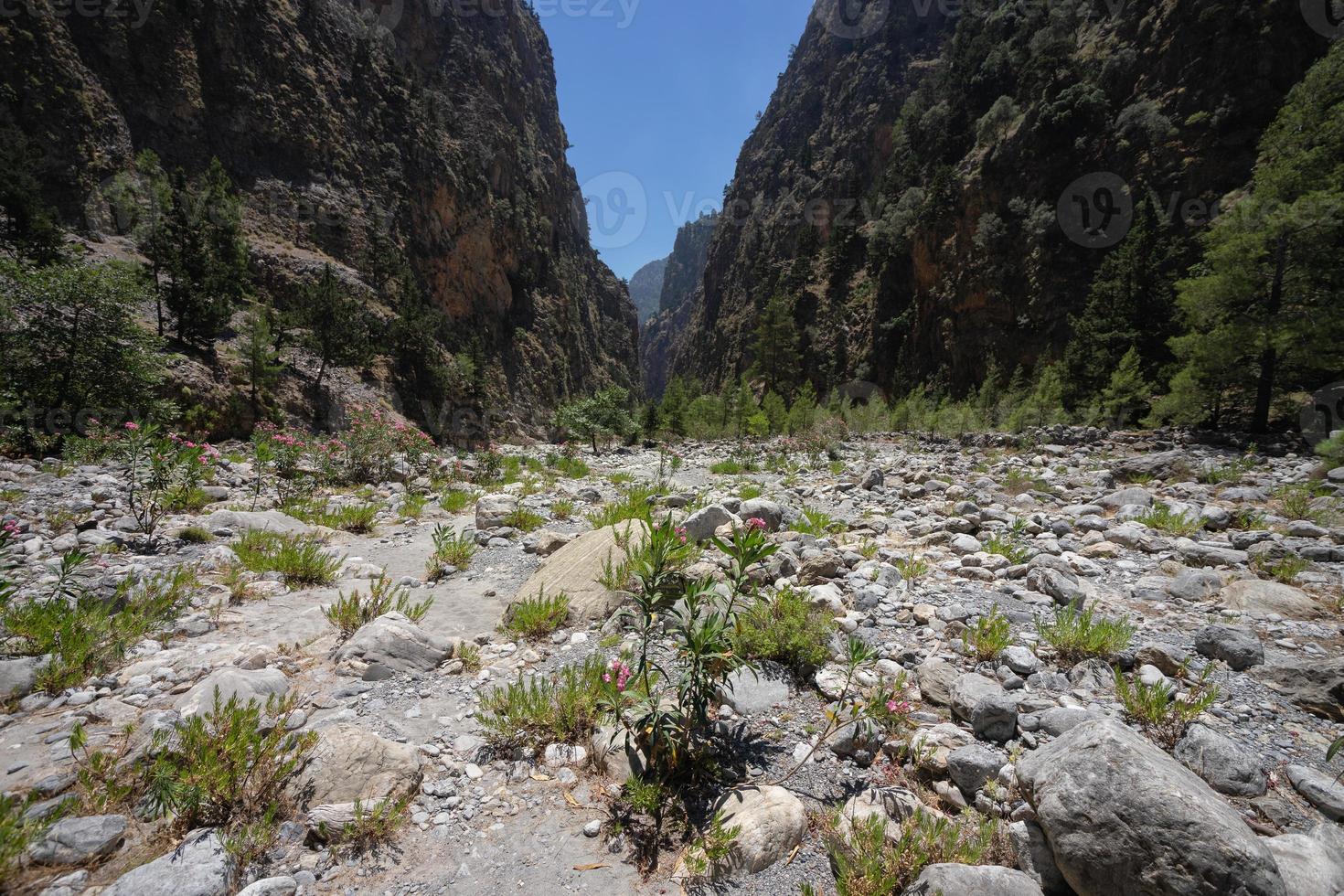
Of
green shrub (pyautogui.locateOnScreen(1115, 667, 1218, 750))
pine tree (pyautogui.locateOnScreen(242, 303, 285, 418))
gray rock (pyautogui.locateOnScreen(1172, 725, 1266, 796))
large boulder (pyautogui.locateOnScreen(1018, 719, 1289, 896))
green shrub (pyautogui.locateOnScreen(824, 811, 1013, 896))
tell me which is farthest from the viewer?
pine tree (pyautogui.locateOnScreen(242, 303, 285, 418))

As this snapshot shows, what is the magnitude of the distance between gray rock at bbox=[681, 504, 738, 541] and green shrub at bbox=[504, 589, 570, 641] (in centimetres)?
195

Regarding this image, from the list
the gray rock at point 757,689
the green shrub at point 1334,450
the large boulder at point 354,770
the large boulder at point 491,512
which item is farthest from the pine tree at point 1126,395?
the large boulder at point 354,770

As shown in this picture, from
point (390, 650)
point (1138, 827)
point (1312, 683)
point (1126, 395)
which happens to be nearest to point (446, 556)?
point (390, 650)

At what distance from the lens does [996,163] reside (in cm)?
3434

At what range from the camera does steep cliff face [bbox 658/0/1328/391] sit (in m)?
25.3

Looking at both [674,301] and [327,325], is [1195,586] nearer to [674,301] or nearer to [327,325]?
[327,325]

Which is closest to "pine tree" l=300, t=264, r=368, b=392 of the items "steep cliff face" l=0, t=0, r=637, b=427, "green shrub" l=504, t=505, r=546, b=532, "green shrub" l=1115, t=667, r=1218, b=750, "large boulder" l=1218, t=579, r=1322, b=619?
"steep cliff face" l=0, t=0, r=637, b=427

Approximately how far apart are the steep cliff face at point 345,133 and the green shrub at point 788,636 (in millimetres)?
30500

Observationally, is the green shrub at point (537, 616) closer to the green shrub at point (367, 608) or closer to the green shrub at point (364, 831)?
the green shrub at point (367, 608)

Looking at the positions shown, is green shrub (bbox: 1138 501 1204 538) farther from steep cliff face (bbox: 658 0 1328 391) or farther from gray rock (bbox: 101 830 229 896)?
steep cliff face (bbox: 658 0 1328 391)

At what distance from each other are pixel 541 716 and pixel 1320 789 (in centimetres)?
391

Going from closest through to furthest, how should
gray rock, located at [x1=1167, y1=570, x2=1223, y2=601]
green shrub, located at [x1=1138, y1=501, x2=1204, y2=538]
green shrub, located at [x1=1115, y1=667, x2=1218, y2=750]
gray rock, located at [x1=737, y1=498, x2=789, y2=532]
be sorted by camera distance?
green shrub, located at [x1=1115, y1=667, x2=1218, y2=750] → gray rock, located at [x1=1167, y1=570, x2=1223, y2=601] → green shrub, located at [x1=1138, y1=501, x2=1204, y2=538] → gray rock, located at [x1=737, y1=498, x2=789, y2=532]

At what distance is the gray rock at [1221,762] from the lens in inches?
86.0

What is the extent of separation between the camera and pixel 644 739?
271 cm
